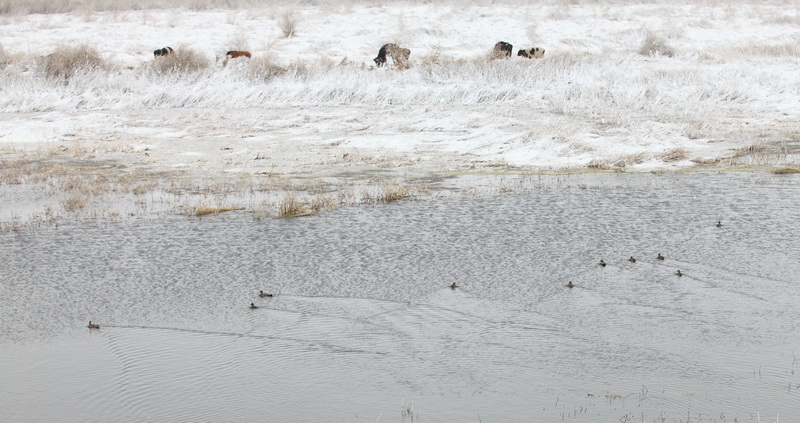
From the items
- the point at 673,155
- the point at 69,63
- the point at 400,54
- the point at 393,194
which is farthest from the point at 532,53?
the point at 393,194

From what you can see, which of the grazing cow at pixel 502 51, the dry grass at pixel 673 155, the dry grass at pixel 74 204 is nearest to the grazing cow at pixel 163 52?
the grazing cow at pixel 502 51

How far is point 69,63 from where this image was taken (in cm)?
2506

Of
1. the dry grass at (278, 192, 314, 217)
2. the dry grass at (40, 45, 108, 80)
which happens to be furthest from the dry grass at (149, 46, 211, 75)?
the dry grass at (278, 192, 314, 217)

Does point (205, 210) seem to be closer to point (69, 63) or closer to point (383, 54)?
point (383, 54)

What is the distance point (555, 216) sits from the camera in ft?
34.5

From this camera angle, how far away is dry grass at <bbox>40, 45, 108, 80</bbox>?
2478 cm

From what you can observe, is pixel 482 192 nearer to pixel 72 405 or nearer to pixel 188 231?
pixel 188 231

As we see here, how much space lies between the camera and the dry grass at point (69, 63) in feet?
81.3

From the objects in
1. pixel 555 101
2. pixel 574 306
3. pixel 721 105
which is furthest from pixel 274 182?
pixel 721 105

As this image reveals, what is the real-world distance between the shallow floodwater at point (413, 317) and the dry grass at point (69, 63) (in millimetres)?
16030

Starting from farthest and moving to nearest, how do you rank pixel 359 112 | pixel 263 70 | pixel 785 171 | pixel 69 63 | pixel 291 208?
1. pixel 69 63
2. pixel 263 70
3. pixel 359 112
4. pixel 785 171
5. pixel 291 208

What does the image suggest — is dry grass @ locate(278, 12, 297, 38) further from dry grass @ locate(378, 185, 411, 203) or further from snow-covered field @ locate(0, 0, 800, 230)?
dry grass @ locate(378, 185, 411, 203)

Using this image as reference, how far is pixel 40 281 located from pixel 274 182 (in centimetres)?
547

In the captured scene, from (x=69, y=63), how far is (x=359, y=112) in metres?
9.91
